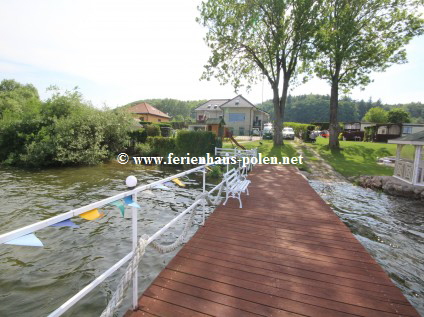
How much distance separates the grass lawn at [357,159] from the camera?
→ 49.6ft

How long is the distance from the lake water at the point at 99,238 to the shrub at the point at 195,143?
6137mm

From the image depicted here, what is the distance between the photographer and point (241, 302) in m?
2.80

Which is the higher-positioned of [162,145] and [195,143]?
[195,143]

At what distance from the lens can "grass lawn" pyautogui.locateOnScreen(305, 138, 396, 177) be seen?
15109 millimetres

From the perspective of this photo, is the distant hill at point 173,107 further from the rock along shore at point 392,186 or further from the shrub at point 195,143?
the rock along shore at point 392,186

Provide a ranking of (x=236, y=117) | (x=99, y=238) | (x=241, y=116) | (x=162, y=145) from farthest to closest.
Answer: (x=236, y=117) < (x=241, y=116) < (x=162, y=145) < (x=99, y=238)

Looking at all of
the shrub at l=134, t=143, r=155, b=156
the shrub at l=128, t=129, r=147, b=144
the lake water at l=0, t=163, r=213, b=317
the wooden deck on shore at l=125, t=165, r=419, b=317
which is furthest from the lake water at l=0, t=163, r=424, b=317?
the shrub at l=128, t=129, r=147, b=144

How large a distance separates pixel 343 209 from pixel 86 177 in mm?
13578

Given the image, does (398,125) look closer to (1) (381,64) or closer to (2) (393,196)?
(1) (381,64)

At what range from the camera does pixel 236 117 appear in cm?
4316

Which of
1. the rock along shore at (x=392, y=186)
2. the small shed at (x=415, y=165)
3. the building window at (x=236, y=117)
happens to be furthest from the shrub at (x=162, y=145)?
the building window at (x=236, y=117)

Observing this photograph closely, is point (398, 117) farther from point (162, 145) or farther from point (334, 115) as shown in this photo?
point (162, 145)

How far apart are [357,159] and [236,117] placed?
2634cm

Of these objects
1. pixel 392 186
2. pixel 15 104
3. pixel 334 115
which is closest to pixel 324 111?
pixel 334 115
